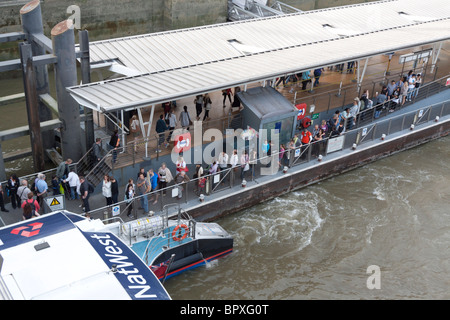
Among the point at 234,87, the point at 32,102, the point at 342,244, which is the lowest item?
the point at 342,244

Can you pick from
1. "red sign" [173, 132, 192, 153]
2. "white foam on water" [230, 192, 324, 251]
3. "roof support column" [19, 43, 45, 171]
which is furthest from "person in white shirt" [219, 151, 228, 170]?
"roof support column" [19, 43, 45, 171]

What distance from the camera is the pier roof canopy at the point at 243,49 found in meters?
15.9

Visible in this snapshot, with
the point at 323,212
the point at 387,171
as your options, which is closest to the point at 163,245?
the point at 323,212

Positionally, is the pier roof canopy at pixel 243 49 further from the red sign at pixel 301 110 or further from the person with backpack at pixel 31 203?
the person with backpack at pixel 31 203

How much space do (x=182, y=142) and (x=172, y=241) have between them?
395 cm

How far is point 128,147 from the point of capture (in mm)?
16609

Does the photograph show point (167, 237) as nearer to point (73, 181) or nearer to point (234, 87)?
point (73, 181)

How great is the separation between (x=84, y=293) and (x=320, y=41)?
50.0 ft

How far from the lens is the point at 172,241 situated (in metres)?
14.5

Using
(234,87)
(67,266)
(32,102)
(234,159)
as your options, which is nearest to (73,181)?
(32,102)

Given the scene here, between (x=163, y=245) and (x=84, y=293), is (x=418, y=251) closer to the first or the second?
(x=163, y=245)

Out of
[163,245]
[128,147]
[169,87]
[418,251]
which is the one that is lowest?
[418,251]

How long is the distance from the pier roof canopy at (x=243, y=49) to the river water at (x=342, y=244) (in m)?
4.70

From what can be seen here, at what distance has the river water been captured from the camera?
14953mm
